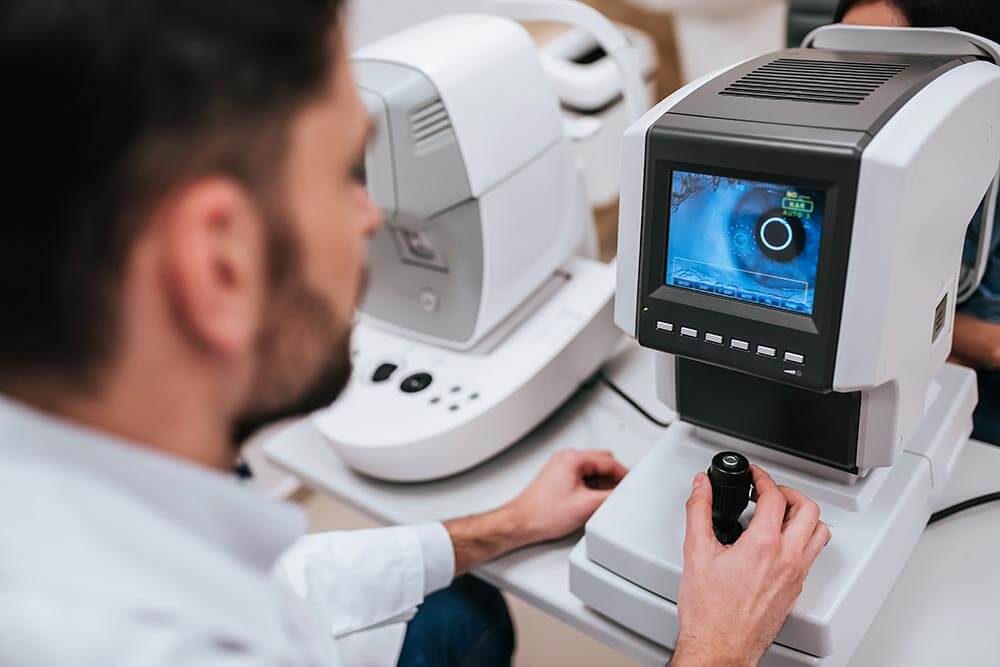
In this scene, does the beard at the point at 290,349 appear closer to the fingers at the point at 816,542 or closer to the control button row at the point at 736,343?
the control button row at the point at 736,343

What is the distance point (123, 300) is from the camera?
0.47m

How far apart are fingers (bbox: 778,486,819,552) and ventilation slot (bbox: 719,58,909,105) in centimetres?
33

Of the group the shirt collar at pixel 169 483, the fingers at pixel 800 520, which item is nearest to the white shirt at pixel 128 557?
the shirt collar at pixel 169 483

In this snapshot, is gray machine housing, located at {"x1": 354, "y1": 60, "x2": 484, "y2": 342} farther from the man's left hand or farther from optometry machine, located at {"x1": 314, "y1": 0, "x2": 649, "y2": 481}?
the man's left hand

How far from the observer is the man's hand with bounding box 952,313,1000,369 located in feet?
3.47

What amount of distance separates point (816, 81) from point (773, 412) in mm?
292

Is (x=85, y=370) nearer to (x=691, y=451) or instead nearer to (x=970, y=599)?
(x=691, y=451)

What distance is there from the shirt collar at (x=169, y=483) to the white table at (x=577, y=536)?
35 centimetres

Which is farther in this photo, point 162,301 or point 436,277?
point 436,277

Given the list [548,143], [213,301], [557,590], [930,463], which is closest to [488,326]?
[548,143]

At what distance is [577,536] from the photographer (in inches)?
37.5

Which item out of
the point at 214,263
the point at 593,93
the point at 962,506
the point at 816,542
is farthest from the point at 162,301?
the point at 593,93

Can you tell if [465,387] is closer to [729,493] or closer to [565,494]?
A: [565,494]

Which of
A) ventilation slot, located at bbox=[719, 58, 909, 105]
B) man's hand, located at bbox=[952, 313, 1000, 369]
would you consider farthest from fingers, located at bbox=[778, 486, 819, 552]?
man's hand, located at bbox=[952, 313, 1000, 369]
